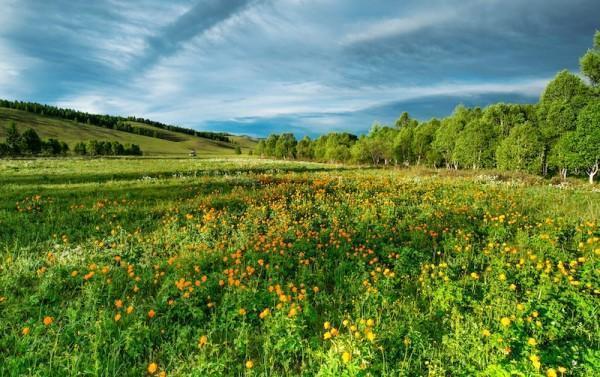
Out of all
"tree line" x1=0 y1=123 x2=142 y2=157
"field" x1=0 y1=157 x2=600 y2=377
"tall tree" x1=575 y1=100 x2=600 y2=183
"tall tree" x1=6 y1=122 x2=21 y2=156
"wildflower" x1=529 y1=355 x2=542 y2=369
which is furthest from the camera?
"tree line" x1=0 y1=123 x2=142 y2=157

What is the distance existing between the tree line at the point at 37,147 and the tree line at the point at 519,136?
263 feet

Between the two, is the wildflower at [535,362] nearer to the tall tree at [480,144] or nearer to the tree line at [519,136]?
the tree line at [519,136]

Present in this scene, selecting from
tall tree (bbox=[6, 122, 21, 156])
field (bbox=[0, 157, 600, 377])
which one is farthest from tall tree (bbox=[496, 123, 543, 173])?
tall tree (bbox=[6, 122, 21, 156])

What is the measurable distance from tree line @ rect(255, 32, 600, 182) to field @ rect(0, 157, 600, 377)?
24.6 m

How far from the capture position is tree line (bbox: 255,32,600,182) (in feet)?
94.4

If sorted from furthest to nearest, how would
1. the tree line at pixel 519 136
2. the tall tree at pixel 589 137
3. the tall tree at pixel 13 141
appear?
the tall tree at pixel 13 141
the tree line at pixel 519 136
the tall tree at pixel 589 137

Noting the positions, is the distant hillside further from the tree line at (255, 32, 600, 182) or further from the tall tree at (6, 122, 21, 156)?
the tree line at (255, 32, 600, 182)

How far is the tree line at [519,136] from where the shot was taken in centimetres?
2878

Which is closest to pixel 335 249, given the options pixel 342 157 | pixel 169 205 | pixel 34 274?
pixel 34 274

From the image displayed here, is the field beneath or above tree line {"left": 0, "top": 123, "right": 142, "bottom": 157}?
beneath

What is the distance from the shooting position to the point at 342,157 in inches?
3246

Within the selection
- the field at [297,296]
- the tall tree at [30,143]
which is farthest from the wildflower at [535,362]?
the tall tree at [30,143]

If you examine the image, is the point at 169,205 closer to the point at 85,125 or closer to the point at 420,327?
the point at 420,327

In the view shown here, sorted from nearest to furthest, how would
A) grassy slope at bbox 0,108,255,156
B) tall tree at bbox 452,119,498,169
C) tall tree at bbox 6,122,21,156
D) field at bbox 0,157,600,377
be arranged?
field at bbox 0,157,600,377 → tall tree at bbox 452,119,498,169 → tall tree at bbox 6,122,21,156 → grassy slope at bbox 0,108,255,156
